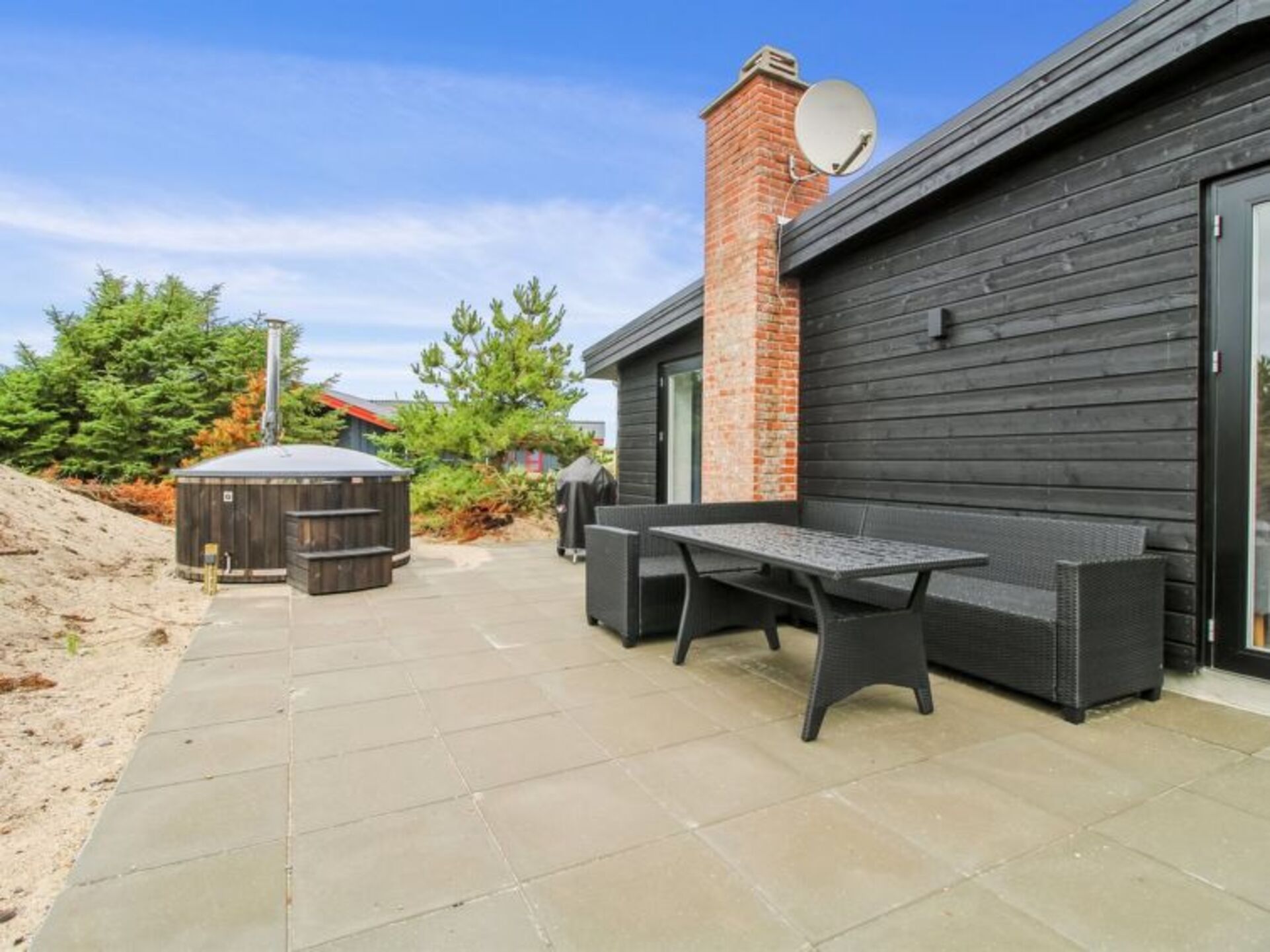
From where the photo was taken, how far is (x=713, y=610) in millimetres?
3752

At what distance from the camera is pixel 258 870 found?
67.7 inches

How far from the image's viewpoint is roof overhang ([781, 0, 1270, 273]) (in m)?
2.82

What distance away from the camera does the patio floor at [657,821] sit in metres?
1.50

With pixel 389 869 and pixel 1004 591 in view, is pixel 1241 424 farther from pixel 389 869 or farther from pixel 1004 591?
pixel 389 869

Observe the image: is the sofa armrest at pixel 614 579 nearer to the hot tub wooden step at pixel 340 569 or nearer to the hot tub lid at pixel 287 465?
the hot tub wooden step at pixel 340 569

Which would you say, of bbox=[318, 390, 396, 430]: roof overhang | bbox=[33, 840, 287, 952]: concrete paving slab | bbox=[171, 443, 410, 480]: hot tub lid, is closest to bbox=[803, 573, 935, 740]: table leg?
bbox=[33, 840, 287, 952]: concrete paving slab

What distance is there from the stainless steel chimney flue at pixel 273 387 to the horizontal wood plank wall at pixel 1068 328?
644cm

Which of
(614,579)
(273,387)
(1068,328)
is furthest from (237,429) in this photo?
(1068,328)

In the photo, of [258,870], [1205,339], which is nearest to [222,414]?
[258,870]

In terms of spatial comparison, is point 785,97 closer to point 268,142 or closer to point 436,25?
point 436,25

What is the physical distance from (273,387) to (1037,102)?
7722 mm

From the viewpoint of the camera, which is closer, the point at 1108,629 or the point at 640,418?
the point at 1108,629

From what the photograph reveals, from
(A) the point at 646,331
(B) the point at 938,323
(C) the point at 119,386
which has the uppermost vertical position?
(C) the point at 119,386

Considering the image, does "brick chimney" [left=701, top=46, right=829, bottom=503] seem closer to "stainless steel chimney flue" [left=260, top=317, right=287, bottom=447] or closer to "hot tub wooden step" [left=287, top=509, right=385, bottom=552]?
"hot tub wooden step" [left=287, top=509, right=385, bottom=552]
